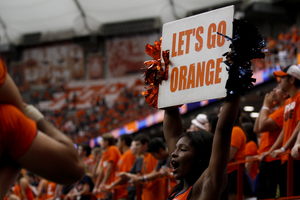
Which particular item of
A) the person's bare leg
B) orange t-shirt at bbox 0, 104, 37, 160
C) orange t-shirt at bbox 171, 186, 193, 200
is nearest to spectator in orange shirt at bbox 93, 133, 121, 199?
orange t-shirt at bbox 171, 186, 193, 200

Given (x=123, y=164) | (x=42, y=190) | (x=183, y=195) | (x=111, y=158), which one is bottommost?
(x=183, y=195)

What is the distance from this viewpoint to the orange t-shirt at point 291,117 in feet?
10.3

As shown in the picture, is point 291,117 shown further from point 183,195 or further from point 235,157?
point 183,195

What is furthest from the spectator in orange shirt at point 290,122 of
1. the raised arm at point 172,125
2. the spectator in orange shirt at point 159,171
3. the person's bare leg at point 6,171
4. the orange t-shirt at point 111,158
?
the orange t-shirt at point 111,158

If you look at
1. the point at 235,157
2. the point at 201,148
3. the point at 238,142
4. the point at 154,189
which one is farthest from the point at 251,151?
the point at 201,148

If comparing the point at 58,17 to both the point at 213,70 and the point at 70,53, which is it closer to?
the point at 70,53

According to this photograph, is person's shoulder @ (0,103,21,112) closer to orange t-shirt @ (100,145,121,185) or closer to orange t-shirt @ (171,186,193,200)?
orange t-shirt @ (171,186,193,200)

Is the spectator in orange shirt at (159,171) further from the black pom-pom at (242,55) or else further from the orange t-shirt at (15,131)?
the orange t-shirt at (15,131)

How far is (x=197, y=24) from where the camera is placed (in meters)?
1.83

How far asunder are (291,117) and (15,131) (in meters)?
2.51

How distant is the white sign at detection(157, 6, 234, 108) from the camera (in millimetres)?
1682

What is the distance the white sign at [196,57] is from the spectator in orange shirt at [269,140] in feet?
5.69

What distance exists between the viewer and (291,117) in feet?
10.4

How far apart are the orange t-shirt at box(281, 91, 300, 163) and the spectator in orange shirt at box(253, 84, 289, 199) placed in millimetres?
195
